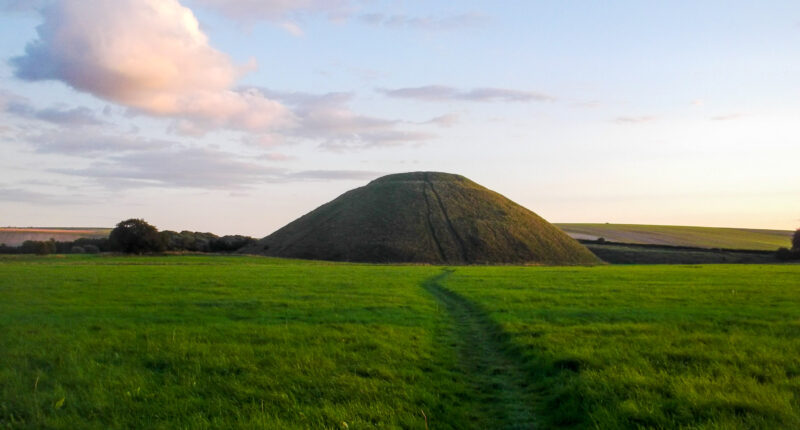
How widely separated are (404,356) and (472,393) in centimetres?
261

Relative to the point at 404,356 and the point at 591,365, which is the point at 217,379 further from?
the point at 591,365

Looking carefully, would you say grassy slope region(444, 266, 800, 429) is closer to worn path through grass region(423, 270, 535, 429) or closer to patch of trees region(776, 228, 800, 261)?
worn path through grass region(423, 270, 535, 429)

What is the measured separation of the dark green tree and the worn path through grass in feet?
208

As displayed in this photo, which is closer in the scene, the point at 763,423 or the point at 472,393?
the point at 763,423

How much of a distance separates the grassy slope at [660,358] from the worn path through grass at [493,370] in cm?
31

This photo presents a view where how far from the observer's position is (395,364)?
11.6m

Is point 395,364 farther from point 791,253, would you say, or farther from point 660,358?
point 791,253

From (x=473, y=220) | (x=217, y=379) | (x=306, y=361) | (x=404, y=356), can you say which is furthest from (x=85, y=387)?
(x=473, y=220)

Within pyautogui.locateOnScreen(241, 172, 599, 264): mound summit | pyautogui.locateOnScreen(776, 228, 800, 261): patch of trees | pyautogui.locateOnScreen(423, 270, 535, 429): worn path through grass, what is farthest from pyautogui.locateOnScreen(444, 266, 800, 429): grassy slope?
pyautogui.locateOnScreen(776, 228, 800, 261): patch of trees

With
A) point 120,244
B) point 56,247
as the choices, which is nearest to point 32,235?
point 56,247

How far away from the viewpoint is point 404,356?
12352 mm

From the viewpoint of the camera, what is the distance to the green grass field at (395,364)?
331 inches

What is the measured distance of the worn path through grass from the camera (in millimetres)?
9000

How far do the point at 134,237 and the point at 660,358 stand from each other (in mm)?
73084
